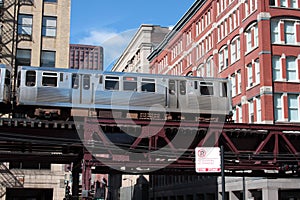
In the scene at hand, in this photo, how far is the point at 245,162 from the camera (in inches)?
1121

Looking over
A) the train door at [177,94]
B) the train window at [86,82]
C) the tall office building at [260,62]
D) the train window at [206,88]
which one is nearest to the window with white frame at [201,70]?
the tall office building at [260,62]

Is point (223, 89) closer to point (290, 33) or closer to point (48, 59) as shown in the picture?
point (290, 33)

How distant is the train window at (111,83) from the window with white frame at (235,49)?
2525cm

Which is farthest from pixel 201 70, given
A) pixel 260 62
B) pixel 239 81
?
pixel 260 62

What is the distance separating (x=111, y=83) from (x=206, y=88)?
22.7ft

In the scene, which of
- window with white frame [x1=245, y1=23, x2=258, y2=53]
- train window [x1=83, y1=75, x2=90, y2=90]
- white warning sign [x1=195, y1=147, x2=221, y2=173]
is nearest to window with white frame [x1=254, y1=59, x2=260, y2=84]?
window with white frame [x1=245, y1=23, x2=258, y2=53]

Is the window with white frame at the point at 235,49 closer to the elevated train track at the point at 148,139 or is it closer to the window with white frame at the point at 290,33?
the window with white frame at the point at 290,33

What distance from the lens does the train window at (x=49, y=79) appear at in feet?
102

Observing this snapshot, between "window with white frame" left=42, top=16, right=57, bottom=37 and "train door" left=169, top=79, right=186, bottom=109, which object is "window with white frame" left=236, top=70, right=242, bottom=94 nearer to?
"window with white frame" left=42, top=16, right=57, bottom=37

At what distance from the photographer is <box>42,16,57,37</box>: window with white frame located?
50781mm

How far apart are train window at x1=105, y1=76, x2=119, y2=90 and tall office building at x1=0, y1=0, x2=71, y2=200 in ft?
59.4

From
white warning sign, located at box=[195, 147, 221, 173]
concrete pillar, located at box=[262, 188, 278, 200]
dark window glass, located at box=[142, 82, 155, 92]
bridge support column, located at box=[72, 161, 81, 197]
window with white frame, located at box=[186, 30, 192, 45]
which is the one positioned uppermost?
window with white frame, located at box=[186, 30, 192, 45]

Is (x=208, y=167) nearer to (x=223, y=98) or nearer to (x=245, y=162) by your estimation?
(x=245, y=162)

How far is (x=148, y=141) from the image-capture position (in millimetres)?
28000
